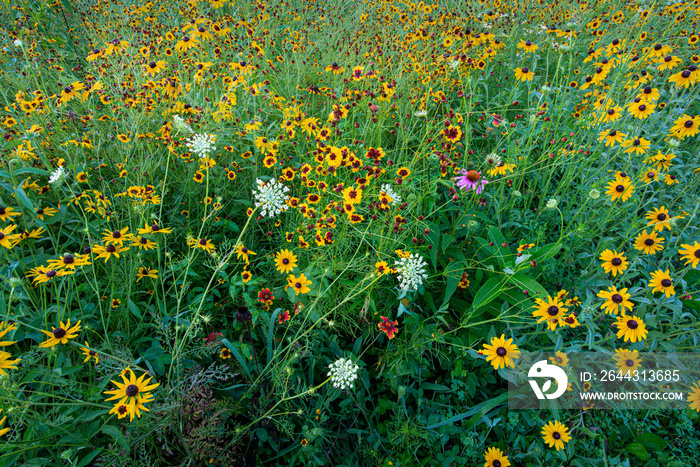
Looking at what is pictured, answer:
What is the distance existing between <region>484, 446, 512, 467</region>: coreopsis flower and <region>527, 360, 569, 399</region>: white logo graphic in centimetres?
34

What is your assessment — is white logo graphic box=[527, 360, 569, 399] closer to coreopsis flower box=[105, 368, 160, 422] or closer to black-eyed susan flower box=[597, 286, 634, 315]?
black-eyed susan flower box=[597, 286, 634, 315]

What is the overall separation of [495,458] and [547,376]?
1.51 feet

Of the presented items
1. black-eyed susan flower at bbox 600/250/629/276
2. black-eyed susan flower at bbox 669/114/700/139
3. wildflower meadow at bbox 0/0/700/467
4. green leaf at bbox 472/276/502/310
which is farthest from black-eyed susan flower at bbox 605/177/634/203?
green leaf at bbox 472/276/502/310

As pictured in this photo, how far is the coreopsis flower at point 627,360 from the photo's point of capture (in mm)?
1521

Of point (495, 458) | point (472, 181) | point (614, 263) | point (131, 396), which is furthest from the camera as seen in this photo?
point (472, 181)

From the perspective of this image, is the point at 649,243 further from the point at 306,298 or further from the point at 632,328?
the point at 306,298

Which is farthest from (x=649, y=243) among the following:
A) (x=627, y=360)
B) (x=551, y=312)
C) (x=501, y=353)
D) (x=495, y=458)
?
(x=495, y=458)

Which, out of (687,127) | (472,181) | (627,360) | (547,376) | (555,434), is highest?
(687,127)

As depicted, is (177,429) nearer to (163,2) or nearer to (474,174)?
(474,174)

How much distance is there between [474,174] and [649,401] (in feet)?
4.88

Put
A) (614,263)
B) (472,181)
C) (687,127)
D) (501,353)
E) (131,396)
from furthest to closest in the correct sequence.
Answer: (687,127) < (472,181) < (614,263) < (501,353) < (131,396)

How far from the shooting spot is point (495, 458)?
156 cm

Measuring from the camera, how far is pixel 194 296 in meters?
1.74

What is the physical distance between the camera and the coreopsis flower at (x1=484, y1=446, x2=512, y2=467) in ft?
5.02
